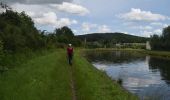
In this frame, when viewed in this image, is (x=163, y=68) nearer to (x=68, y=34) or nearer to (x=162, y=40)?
(x=162, y=40)

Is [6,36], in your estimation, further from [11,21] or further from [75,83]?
[75,83]

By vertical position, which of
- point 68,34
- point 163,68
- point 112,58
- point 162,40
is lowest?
point 163,68

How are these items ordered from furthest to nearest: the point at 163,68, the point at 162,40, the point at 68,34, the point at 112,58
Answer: the point at 68,34
the point at 162,40
the point at 112,58
the point at 163,68

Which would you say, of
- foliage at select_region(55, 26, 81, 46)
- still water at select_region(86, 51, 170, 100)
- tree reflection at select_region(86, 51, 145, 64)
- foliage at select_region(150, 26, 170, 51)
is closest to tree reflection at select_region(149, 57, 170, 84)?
still water at select_region(86, 51, 170, 100)

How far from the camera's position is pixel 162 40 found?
482 feet

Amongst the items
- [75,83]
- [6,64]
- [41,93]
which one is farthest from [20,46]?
[41,93]

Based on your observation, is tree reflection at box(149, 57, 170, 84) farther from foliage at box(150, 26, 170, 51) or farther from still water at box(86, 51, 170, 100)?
foliage at box(150, 26, 170, 51)

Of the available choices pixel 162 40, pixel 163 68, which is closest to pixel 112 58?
pixel 163 68

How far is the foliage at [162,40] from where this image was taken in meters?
141

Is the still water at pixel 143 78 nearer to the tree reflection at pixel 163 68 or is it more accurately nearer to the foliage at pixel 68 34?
the tree reflection at pixel 163 68

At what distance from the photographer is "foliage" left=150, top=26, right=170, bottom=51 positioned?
464 ft

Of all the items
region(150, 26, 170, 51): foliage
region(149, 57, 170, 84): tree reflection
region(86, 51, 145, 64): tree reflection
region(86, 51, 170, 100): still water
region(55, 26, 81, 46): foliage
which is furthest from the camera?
region(55, 26, 81, 46): foliage

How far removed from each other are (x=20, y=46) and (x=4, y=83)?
24.6 m

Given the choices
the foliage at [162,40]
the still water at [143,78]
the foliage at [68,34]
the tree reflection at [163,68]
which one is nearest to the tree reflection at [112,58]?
the tree reflection at [163,68]
